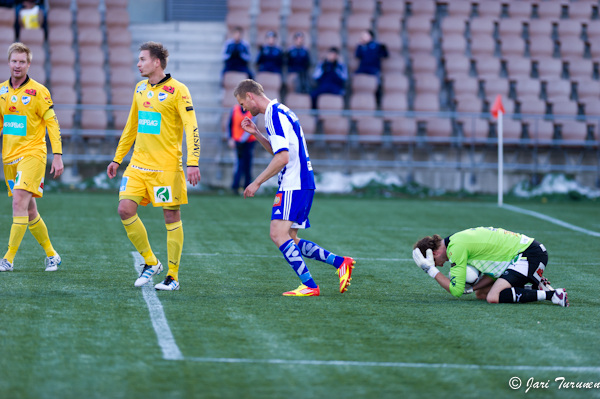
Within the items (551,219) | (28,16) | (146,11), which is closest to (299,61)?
(146,11)

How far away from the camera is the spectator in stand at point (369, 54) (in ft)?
64.5

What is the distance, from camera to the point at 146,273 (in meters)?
7.07

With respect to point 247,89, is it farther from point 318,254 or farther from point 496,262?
point 496,262

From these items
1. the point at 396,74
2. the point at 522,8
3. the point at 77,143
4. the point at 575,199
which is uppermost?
the point at 522,8

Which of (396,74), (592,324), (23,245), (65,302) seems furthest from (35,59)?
(592,324)

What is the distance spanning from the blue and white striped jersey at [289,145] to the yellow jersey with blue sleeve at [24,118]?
2303 mm

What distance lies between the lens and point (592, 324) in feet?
19.3

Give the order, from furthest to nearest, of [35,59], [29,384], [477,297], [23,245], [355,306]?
[35,59]
[23,245]
[477,297]
[355,306]
[29,384]

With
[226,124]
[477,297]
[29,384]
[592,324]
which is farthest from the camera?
[226,124]

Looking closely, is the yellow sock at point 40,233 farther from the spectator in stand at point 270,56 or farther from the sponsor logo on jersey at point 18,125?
the spectator in stand at point 270,56

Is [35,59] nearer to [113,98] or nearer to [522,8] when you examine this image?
[113,98]

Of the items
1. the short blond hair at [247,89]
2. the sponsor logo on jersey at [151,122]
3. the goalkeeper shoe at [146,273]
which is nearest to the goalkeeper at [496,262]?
the short blond hair at [247,89]

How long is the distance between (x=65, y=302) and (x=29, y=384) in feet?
7.13

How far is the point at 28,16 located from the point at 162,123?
14785mm
